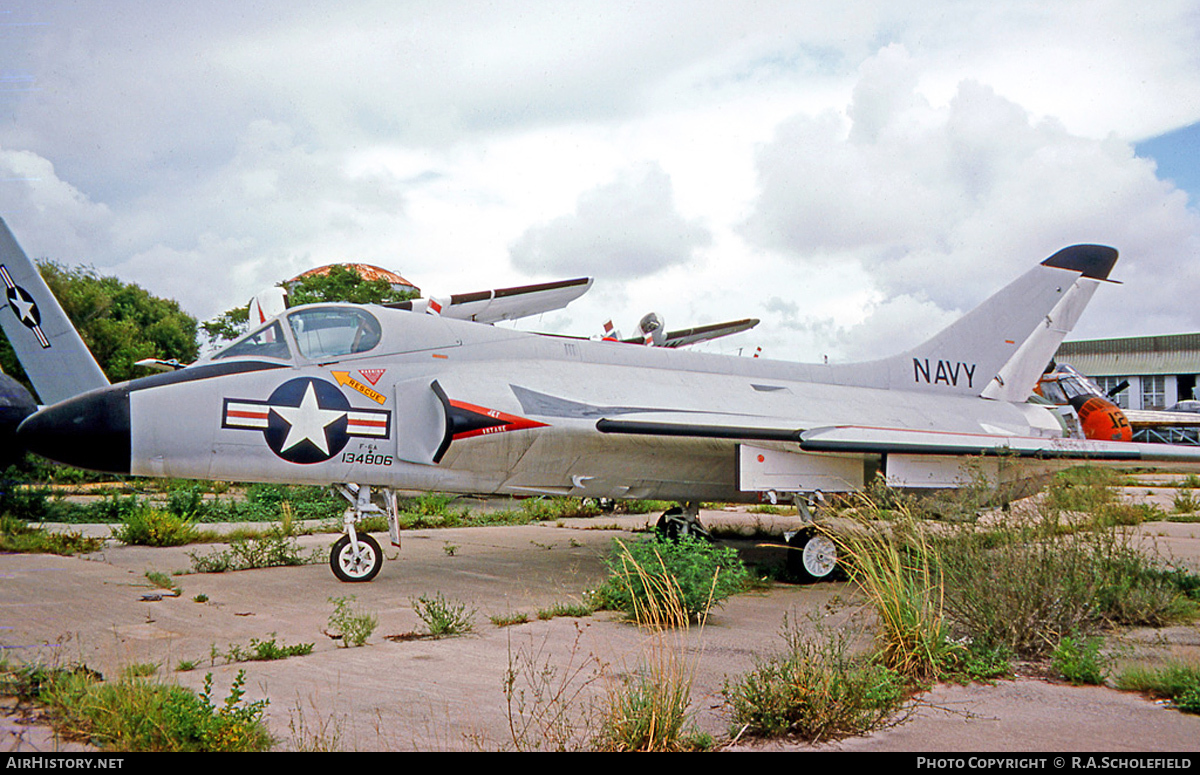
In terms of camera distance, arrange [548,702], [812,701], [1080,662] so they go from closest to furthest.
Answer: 1. [812,701]
2. [548,702]
3. [1080,662]

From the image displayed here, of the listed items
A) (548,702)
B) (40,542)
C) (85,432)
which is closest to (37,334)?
(40,542)

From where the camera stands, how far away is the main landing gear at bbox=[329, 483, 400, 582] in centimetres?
888

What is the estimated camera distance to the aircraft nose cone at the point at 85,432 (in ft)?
23.7

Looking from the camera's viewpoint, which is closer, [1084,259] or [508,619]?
[508,619]

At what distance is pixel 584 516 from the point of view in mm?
19266

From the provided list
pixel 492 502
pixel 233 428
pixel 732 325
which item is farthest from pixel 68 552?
pixel 732 325

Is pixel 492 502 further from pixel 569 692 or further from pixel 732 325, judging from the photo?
pixel 569 692

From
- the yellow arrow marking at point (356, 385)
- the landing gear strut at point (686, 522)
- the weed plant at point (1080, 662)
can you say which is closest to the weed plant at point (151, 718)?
the yellow arrow marking at point (356, 385)

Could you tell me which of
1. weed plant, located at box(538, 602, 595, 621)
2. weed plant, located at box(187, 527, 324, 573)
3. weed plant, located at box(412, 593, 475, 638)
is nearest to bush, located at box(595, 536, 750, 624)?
weed plant, located at box(538, 602, 595, 621)

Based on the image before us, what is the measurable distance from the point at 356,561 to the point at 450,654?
3.54 m

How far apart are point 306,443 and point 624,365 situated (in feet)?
13.6

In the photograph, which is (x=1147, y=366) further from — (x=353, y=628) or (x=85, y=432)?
(x=85, y=432)

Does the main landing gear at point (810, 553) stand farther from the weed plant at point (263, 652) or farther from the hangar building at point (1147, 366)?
the hangar building at point (1147, 366)

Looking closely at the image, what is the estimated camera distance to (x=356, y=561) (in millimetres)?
8984
